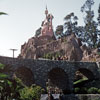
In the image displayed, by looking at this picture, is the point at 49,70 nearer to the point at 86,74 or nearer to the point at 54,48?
the point at 86,74

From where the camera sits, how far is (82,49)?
48469 mm

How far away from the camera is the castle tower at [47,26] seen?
56575mm

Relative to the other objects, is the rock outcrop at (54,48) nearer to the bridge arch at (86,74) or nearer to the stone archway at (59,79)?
the bridge arch at (86,74)

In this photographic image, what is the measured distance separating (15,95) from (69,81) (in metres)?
22.1

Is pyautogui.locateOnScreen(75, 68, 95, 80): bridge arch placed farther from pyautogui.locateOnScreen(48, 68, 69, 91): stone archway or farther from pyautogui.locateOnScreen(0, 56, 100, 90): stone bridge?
pyautogui.locateOnScreen(48, 68, 69, 91): stone archway

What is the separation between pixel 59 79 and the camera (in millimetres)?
37688

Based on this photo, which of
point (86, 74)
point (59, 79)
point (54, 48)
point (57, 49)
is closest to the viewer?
point (59, 79)

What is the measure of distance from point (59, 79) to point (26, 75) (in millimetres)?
6396

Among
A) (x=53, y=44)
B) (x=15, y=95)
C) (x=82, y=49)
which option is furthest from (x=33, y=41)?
(x=15, y=95)

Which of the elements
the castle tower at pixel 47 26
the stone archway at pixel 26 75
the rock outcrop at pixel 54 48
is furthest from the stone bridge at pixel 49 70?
the castle tower at pixel 47 26

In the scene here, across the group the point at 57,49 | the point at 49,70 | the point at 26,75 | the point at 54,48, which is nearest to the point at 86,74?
the point at 49,70

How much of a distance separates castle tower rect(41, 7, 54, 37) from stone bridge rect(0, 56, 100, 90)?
1996 cm

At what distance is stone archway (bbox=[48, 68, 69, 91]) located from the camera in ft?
116

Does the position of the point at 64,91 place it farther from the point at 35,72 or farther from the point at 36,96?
the point at 36,96
